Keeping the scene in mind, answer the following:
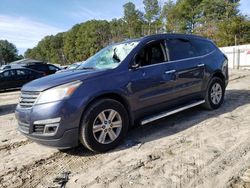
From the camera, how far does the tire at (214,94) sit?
19.6ft

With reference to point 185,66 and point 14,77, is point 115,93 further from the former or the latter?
point 14,77

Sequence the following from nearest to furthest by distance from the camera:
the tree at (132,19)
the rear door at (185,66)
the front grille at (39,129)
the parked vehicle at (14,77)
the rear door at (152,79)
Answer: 1. the front grille at (39,129)
2. the rear door at (152,79)
3. the rear door at (185,66)
4. the parked vehicle at (14,77)
5. the tree at (132,19)

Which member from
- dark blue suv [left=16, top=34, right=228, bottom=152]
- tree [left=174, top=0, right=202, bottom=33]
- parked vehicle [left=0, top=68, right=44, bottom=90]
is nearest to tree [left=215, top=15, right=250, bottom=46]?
tree [left=174, top=0, right=202, bottom=33]

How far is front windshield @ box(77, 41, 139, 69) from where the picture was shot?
4.64 metres

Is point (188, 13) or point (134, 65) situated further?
point (188, 13)

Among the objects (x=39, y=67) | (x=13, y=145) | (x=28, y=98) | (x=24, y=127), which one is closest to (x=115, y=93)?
(x=28, y=98)

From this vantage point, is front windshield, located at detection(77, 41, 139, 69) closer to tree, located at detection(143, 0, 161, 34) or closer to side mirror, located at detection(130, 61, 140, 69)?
side mirror, located at detection(130, 61, 140, 69)

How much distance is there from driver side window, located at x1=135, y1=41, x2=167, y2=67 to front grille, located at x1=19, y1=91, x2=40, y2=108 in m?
1.79

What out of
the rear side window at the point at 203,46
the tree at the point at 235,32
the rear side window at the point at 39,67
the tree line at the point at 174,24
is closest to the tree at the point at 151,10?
the tree line at the point at 174,24

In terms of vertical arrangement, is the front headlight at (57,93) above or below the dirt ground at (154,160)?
above

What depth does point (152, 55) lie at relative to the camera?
16.2 feet

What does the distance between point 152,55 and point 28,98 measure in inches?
90.6

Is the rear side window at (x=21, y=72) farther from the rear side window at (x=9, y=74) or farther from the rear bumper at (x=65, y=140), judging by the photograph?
the rear bumper at (x=65, y=140)

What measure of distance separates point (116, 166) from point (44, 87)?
1.53 m
